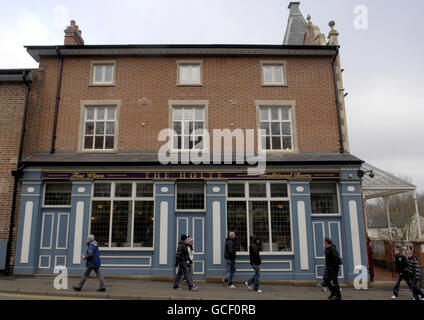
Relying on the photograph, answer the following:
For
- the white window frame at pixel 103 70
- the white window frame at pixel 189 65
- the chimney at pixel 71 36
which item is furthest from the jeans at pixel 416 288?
the chimney at pixel 71 36

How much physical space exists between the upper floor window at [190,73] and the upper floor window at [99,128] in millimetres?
3427

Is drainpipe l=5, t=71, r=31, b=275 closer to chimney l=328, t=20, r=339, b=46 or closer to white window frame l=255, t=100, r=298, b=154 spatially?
white window frame l=255, t=100, r=298, b=154

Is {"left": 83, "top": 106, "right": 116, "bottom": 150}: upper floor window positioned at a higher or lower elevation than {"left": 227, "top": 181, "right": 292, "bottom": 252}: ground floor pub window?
higher

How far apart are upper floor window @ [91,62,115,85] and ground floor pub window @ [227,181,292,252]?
24.4 ft

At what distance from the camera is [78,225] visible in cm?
1240

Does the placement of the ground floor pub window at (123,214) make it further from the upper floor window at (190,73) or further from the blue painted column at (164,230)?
the upper floor window at (190,73)

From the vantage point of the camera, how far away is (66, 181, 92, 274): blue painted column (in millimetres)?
12094

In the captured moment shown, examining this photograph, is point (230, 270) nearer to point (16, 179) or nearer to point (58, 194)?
point (58, 194)

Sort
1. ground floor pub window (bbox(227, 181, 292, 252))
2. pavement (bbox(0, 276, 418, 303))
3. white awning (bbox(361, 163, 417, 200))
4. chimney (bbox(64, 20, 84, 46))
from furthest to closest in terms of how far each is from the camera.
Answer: chimney (bbox(64, 20, 84, 46)) → white awning (bbox(361, 163, 417, 200)) → ground floor pub window (bbox(227, 181, 292, 252)) → pavement (bbox(0, 276, 418, 303))

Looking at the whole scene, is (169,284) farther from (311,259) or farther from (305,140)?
(305,140)

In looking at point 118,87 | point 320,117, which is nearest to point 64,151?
point 118,87
